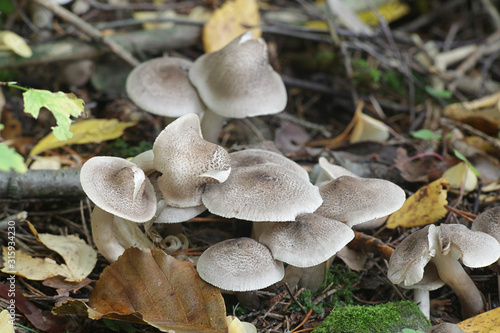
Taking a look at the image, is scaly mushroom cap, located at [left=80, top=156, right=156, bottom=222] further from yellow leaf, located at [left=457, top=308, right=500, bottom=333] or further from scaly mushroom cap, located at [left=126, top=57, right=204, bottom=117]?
yellow leaf, located at [left=457, top=308, right=500, bottom=333]

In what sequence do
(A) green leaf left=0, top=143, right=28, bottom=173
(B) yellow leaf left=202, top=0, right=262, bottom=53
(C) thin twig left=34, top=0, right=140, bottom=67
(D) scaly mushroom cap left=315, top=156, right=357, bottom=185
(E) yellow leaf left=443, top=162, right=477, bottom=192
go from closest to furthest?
(A) green leaf left=0, top=143, right=28, bottom=173 < (D) scaly mushroom cap left=315, top=156, right=357, bottom=185 < (E) yellow leaf left=443, top=162, right=477, bottom=192 < (C) thin twig left=34, top=0, right=140, bottom=67 < (B) yellow leaf left=202, top=0, right=262, bottom=53

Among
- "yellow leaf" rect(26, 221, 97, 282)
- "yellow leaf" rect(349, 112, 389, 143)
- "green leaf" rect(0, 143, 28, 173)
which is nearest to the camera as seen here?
"green leaf" rect(0, 143, 28, 173)

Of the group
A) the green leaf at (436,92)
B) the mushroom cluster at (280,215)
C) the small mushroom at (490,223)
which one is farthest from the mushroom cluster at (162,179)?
the green leaf at (436,92)

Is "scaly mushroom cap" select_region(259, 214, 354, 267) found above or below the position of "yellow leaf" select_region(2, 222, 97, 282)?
above

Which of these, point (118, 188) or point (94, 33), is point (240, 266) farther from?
point (94, 33)

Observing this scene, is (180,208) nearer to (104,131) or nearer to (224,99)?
(224,99)

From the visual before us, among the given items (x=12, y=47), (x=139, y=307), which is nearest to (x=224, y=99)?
(x=139, y=307)

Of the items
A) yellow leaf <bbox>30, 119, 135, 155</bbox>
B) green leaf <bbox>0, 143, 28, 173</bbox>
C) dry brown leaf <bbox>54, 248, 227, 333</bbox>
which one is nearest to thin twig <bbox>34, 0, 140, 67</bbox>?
yellow leaf <bbox>30, 119, 135, 155</bbox>
